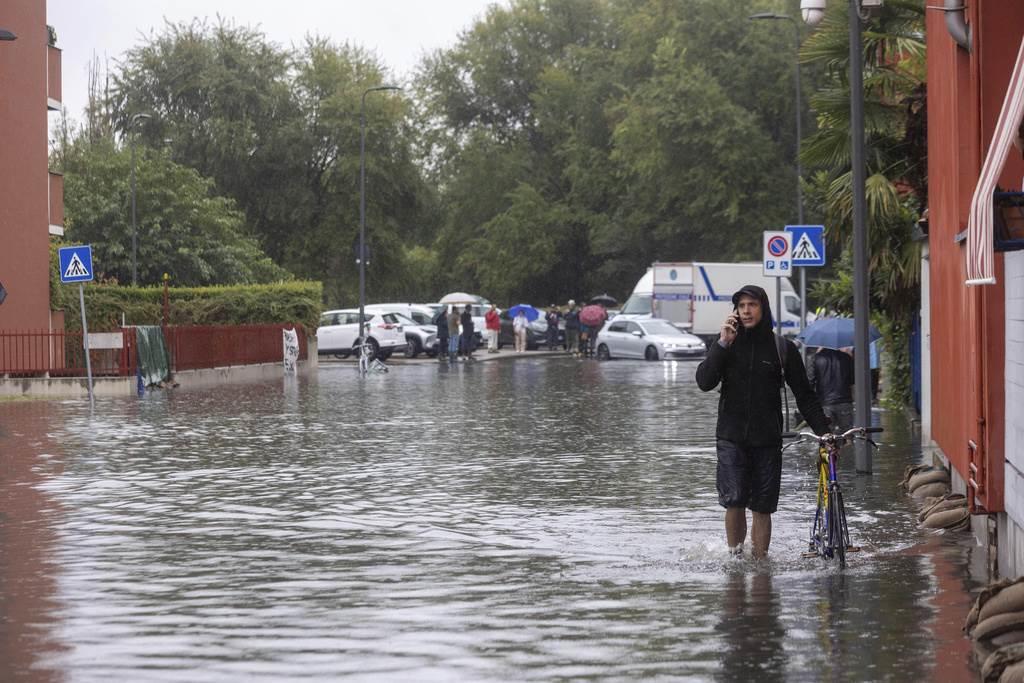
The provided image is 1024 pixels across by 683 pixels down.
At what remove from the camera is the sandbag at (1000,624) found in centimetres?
747

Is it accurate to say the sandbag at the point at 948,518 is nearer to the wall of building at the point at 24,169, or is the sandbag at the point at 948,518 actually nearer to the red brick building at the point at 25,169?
the wall of building at the point at 24,169

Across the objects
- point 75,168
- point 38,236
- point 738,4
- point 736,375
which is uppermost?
point 738,4

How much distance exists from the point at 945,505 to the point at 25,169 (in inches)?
1167

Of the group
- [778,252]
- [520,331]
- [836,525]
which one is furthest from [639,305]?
[836,525]

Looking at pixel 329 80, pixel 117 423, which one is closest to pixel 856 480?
pixel 117 423

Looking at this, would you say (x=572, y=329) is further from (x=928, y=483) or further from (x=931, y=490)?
(x=931, y=490)

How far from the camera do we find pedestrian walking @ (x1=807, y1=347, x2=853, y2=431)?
17.5 meters

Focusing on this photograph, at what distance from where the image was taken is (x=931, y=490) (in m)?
14.0

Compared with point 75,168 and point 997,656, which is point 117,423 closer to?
point 997,656

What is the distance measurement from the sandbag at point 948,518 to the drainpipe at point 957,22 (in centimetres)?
313

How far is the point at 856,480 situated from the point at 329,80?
A: 206 ft

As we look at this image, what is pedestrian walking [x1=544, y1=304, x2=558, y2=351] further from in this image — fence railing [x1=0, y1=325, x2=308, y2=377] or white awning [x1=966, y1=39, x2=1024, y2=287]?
white awning [x1=966, y1=39, x2=1024, y2=287]

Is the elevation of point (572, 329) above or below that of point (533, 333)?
above

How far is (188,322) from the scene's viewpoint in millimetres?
46906
